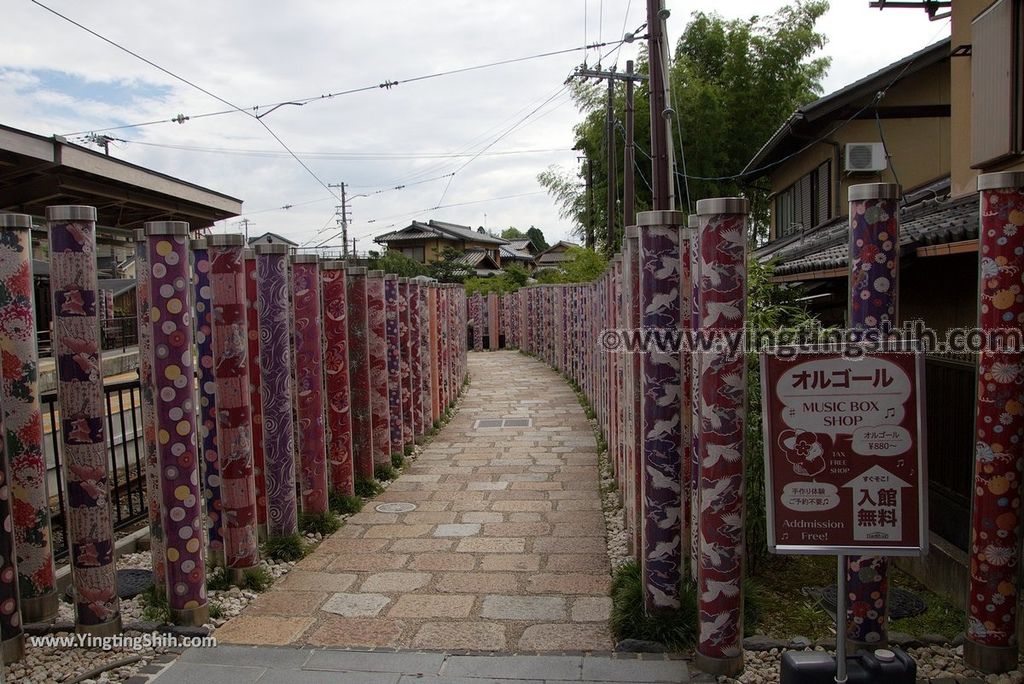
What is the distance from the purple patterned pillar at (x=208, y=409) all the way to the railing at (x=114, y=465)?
0.60 m

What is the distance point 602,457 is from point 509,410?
442 cm

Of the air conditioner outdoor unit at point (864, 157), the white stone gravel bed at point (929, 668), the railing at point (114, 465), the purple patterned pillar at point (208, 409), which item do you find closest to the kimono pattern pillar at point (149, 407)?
the railing at point (114, 465)

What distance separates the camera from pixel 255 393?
5770mm

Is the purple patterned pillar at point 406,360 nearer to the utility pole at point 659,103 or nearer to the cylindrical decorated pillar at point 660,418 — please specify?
the utility pole at point 659,103

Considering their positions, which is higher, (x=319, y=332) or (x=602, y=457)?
(x=319, y=332)

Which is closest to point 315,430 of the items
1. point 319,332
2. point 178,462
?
point 319,332

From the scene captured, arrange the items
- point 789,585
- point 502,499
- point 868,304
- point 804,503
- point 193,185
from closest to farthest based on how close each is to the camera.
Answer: point 804,503, point 868,304, point 789,585, point 502,499, point 193,185

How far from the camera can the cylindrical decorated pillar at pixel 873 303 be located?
402 centimetres

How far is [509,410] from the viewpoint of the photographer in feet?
44.9

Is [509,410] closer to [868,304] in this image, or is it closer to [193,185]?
[193,185]

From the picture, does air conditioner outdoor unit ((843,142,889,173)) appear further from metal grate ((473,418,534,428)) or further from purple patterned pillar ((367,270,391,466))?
purple patterned pillar ((367,270,391,466))

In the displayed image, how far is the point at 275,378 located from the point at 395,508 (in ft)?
6.86

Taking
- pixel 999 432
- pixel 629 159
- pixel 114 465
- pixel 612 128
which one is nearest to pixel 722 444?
pixel 999 432

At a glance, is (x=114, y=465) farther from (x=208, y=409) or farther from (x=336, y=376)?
(x=336, y=376)
